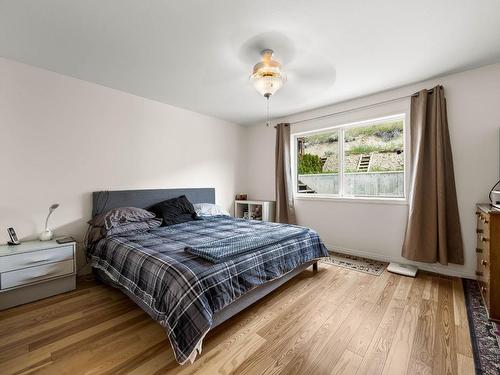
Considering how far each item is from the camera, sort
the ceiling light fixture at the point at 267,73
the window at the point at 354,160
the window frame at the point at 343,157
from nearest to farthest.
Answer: the ceiling light fixture at the point at 267,73 → the window frame at the point at 343,157 → the window at the point at 354,160

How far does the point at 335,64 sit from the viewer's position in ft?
7.89

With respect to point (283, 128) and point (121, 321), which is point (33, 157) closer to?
point (121, 321)

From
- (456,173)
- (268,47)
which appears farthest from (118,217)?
(456,173)

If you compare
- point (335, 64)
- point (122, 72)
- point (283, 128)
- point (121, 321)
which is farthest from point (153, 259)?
point (283, 128)

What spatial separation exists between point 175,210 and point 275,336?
6.94ft

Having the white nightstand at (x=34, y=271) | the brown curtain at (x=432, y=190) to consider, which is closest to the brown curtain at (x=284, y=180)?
the brown curtain at (x=432, y=190)

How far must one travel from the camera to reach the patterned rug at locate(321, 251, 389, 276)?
2.89 m

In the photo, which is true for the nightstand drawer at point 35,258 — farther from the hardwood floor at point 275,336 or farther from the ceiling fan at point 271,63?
the ceiling fan at point 271,63

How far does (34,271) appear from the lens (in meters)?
2.11

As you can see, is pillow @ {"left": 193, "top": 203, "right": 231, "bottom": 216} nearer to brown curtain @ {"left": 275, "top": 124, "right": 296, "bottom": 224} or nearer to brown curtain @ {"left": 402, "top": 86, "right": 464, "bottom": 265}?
brown curtain @ {"left": 275, "top": 124, "right": 296, "bottom": 224}

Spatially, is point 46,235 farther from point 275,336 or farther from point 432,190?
point 432,190

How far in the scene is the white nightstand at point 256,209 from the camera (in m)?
4.28

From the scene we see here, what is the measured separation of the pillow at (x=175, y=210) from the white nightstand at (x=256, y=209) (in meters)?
1.40

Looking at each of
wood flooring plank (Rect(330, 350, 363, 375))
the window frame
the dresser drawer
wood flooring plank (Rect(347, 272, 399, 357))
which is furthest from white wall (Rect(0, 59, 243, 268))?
wood flooring plank (Rect(347, 272, 399, 357))
